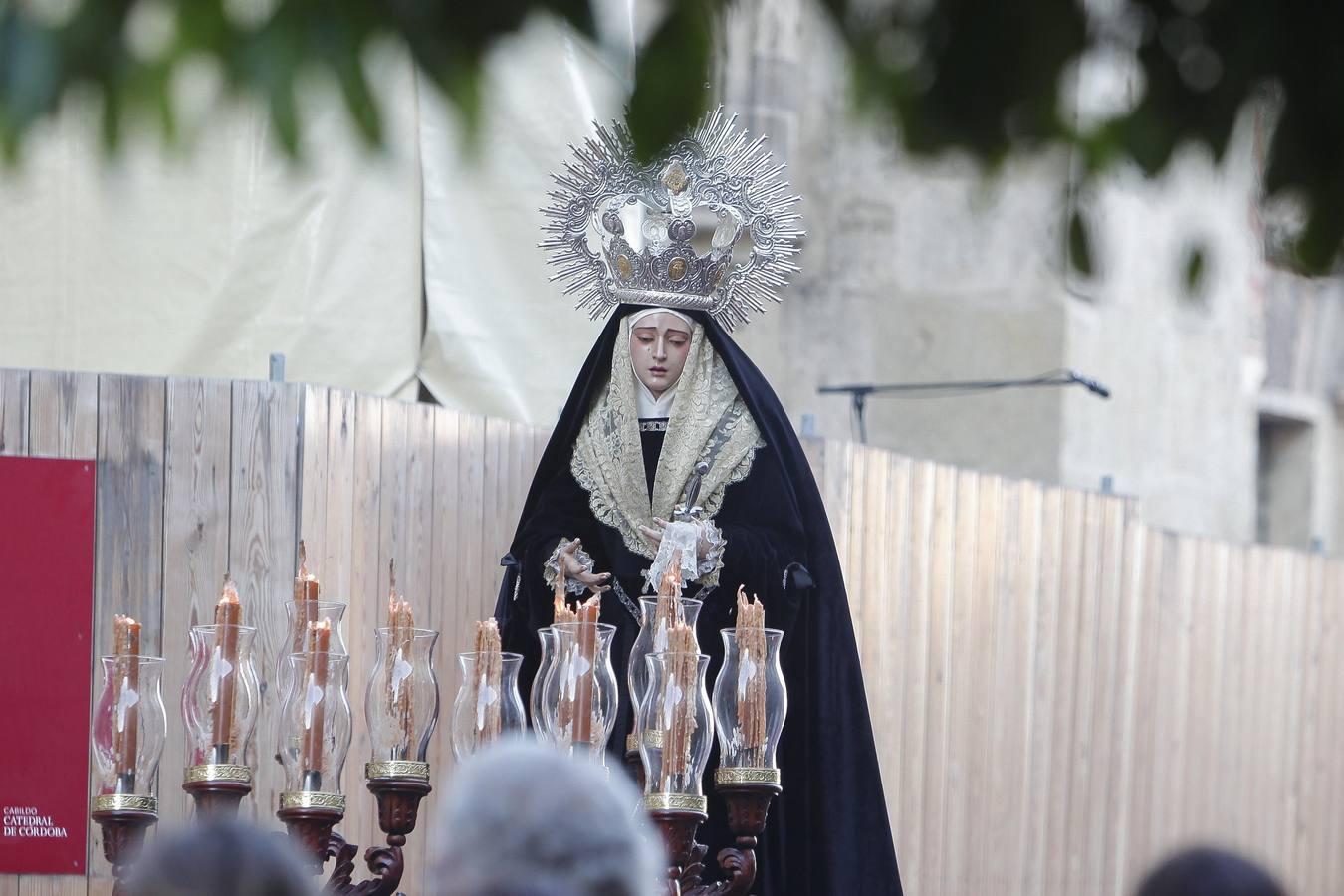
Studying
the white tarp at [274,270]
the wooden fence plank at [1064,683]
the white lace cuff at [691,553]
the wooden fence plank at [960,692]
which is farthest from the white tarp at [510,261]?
the wooden fence plank at [1064,683]

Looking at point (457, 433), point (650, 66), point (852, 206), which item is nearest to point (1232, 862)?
point (650, 66)

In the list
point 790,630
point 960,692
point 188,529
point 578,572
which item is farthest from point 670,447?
point 960,692

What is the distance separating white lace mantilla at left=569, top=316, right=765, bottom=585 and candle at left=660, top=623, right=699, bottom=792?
1.72m

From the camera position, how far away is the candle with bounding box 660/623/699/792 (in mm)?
4742

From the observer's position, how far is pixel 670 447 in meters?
6.56

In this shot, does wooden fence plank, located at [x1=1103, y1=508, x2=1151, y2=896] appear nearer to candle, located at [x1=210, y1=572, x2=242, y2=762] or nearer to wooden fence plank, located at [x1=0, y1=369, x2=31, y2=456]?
wooden fence plank, located at [x1=0, y1=369, x2=31, y2=456]

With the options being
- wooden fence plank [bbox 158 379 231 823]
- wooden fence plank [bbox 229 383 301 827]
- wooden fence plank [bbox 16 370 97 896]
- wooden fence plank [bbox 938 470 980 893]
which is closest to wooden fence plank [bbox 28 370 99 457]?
wooden fence plank [bbox 16 370 97 896]

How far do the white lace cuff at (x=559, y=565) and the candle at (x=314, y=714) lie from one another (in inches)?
62.8

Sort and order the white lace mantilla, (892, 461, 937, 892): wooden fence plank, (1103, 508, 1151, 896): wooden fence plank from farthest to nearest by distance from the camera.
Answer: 1. (1103, 508, 1151, 896): wooden fence plank
2. (892, 461, 937, 892): wooden fence plank
3. the white lace mantilla

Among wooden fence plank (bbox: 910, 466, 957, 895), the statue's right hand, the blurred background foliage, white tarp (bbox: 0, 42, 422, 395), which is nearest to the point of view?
the blurred background foliage

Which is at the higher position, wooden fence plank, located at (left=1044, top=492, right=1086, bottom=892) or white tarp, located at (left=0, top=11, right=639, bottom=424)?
white tarp, located at (left=0, top=11, right=639, bottom=424)

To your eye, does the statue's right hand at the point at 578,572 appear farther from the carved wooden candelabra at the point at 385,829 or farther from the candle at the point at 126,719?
the candle at the point at 126,719

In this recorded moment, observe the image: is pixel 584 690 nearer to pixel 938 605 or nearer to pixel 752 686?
pixel 752 686

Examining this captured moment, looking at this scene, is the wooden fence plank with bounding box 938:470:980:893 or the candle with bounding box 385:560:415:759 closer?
the candle with bounding box 385:560:415:759
